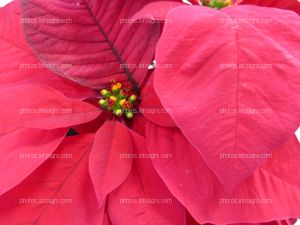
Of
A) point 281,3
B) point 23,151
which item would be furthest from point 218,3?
point 23,151

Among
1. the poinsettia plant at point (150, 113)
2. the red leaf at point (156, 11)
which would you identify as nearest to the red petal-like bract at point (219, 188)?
the poinsettia plant at point (150, 113)

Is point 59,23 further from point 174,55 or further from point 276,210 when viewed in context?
point 276,210

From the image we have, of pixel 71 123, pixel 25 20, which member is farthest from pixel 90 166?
pixel 25 20

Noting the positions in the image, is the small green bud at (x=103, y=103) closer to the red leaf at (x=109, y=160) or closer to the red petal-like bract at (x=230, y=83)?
the red leaf at (x=109, y=160)

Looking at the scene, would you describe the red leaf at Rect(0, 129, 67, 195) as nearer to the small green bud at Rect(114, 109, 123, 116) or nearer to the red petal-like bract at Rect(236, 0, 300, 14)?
the small green bud at Rect(114, 109, 123, 116)

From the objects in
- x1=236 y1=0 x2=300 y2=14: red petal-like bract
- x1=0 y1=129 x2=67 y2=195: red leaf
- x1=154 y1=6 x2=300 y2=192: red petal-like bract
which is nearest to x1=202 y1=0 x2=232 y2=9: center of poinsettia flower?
x1=236 y1=0 x2=300 y2=14: red petal-like bract
